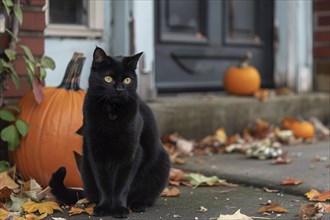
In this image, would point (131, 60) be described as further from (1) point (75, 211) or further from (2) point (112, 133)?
(1) point (75, 211)

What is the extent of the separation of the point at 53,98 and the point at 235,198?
1.17 metres

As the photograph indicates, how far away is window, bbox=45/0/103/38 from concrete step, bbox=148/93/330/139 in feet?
2.47

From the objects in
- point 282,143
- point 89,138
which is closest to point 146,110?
point 89,138

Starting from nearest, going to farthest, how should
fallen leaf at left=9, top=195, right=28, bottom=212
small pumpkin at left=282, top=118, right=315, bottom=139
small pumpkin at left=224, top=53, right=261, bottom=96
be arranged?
fallen leaf at left=9, top=195, right=28, bottom=212 < small pumpkin at left=282, top=118, right=315, bottom=139 < small pumpkin at left=224, top=53, right=261, bottom=96

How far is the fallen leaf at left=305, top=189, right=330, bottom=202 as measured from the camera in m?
2.95

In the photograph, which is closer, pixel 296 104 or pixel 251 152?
pixel 251 152

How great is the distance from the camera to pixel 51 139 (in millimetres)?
3197

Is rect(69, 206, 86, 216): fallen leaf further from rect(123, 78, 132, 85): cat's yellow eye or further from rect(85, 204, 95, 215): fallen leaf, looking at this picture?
rect(123, 78, 132, 85): cat's yellow eye

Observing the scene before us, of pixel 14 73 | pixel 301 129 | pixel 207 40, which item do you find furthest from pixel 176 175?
pixel 207 40

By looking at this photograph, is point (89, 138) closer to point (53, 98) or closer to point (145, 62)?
point (53, 98)

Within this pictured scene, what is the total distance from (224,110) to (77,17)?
151 cm

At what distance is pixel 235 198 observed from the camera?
3061 mm

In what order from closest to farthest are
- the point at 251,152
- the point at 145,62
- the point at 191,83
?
the point at 251,152
the point at 145,62
the point at 191,83

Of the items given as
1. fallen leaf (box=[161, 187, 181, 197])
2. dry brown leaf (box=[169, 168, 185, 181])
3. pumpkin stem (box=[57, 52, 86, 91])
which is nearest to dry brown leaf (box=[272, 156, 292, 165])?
dry brown leaf (box=[169, 168, 185, 181])
